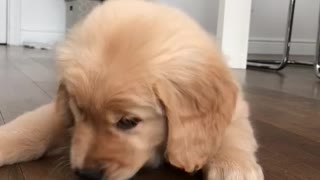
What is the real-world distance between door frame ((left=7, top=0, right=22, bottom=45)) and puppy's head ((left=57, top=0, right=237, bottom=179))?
3641 millimetres

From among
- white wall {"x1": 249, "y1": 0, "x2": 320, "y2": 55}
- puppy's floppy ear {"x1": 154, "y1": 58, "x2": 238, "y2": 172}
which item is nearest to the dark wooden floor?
puppy's floppy ear {"x1": 154, "y1": 58, "x2": 238, "y2": 172}

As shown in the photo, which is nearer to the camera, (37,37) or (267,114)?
(267,114)

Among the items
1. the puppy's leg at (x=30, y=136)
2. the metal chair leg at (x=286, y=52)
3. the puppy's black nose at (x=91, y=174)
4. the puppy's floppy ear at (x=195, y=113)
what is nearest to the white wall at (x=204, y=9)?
the metal chair leg at (x=286, y=52)

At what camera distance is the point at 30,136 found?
1.21m

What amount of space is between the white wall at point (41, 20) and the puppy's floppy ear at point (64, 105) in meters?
3.51

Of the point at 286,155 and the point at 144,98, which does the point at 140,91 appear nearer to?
the point at 144,98

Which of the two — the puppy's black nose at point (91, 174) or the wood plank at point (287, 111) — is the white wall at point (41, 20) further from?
the puppy's black nose at point (91, 174)

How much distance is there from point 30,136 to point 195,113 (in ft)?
1.26

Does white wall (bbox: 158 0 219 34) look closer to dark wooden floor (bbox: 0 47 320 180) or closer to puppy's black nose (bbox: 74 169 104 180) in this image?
dark wooden floor (bbox: 0 47 320 180)

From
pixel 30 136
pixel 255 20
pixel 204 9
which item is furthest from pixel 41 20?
pixel 30 136

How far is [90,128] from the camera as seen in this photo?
39.6 inches

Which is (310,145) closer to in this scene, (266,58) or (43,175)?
(43,175)

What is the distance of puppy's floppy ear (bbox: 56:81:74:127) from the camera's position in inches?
43.7

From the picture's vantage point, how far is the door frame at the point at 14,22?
460 centimetres
